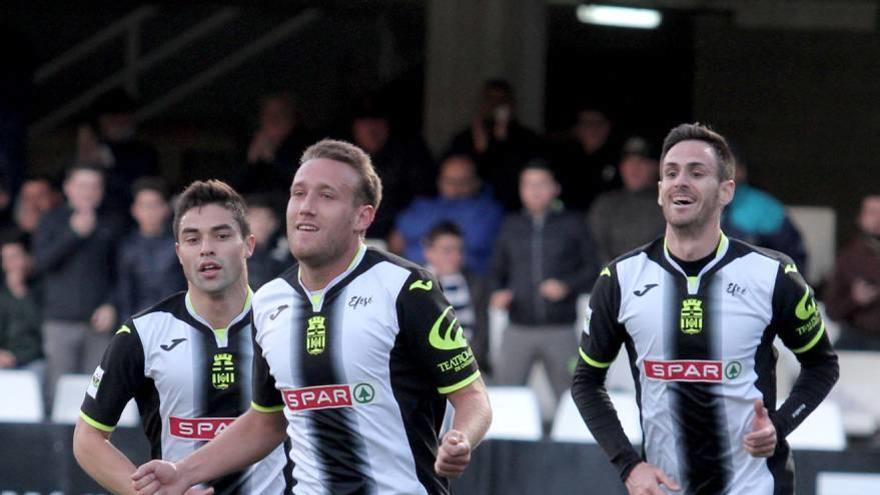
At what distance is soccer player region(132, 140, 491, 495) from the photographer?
4.82 m

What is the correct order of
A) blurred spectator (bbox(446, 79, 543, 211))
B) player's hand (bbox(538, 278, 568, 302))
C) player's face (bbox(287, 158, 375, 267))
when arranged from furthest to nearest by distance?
blurred spectator (bbox(446, 79, 543, 211)), player's hand (bbox(538, 278, 568, 302)), player's face (bbox(287, 158, 375, 267))

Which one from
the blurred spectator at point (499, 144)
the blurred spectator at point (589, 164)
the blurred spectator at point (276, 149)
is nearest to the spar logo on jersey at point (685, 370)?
the blurred spectator at point (499, 144)

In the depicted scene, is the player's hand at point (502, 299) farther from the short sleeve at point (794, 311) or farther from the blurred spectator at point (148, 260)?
the short sleeve at point (794, 311)

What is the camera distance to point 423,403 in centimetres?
491

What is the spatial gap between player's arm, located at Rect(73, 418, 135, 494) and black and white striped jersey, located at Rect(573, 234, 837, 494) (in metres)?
1.59

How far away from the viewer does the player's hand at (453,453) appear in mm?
4379

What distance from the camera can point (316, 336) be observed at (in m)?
4.88

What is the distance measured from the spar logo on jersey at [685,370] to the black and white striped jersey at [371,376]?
80 centimetres

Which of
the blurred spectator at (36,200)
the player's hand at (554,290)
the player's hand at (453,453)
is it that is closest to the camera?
the player's hand at (453,453)

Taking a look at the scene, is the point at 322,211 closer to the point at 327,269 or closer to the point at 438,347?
the point at 327,269

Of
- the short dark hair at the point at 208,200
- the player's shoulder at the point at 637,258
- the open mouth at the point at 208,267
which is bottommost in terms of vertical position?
the open mouth at the point at 208,267

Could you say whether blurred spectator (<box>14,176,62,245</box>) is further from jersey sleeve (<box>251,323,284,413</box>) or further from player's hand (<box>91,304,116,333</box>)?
Answer: jersey sleeve (<box>251,323,284,413</box>)

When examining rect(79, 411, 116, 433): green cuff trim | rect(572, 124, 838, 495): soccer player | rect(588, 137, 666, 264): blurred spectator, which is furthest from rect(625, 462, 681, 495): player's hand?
rect(588, 137, 666, 264): blurred spectator

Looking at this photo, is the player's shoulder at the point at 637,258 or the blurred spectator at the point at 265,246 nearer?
the player's shoulder at the point at 637,258
